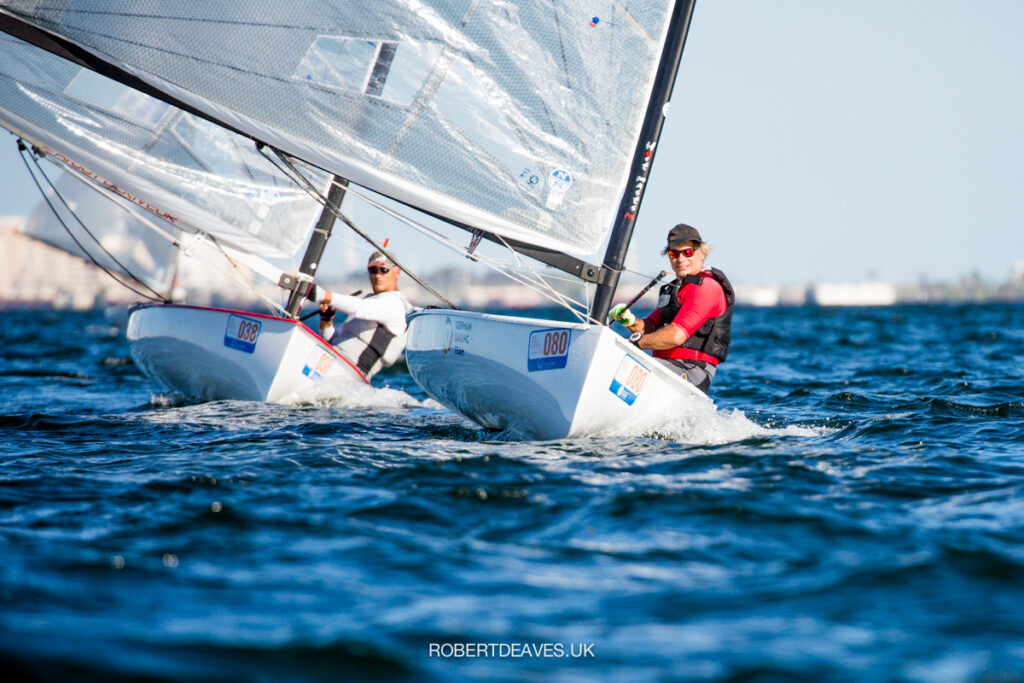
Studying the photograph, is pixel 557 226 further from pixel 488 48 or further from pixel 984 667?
pixel 984 667

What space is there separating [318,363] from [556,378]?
3153mm

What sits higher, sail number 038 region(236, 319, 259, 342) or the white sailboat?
the white sailboat

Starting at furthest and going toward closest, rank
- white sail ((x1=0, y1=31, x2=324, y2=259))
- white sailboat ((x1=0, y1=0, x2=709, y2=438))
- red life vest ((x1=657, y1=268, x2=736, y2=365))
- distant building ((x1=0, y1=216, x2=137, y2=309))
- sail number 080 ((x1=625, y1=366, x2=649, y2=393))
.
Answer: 1. distant building ((x1=0, y1=216, x2=137, y2=309))
2. white sail ((x1=0, y1=31, x2=324, y2=259))
3. red life vest ((x1=657, y1=268, x2=736, y2=365))
4. white sailboat ((x1=0, y1=0, x2=709, y2=438))
5. sail number 080 ((x1=625, y1=366, x2=649, y2=393))

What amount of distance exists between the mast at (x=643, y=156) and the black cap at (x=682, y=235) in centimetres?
26

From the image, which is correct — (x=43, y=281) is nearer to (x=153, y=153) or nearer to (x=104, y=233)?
(x=104, y=233)

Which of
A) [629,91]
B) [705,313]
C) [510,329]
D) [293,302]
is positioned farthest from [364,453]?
[293,302]

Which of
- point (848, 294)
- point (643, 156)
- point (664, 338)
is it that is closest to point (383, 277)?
point (643, 156)

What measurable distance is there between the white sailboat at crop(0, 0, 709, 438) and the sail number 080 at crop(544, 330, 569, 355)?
26 cm

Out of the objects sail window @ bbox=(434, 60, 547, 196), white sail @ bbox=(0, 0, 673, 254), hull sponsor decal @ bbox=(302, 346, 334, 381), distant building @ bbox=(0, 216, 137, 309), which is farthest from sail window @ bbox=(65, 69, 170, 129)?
distant building @ bbox=(0, 216, 137, 309)

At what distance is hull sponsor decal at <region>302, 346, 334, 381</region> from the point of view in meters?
7.66

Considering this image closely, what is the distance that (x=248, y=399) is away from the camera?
7.94m

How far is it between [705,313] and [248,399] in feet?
13.5

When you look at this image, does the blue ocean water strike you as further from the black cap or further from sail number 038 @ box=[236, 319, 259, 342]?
sail number 038 @ box=[236, 319, 259, 342]

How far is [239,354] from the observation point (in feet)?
25.5
